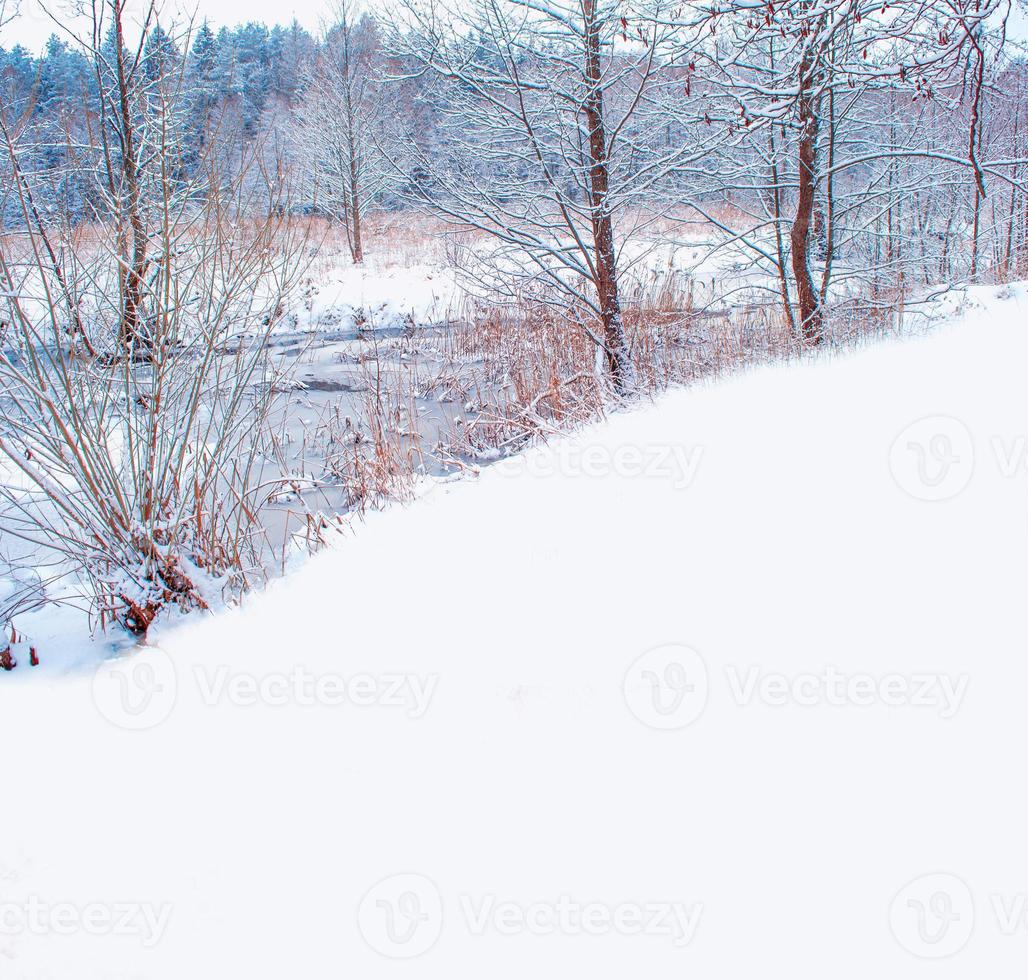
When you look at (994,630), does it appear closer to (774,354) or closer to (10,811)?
(10,811)

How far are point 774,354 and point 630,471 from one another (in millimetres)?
3775

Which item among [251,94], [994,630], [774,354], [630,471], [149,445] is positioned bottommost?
[994,630]

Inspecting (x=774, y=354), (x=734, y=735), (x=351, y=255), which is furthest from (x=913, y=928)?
(x=351, y=255)

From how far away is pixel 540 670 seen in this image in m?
2.05
